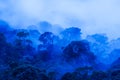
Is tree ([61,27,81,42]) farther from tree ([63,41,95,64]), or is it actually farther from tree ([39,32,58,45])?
tree ([63,41,95,64])

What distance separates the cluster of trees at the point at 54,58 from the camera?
1973 centimetres

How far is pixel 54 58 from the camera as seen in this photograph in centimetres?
2834

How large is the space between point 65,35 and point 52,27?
5765 mm

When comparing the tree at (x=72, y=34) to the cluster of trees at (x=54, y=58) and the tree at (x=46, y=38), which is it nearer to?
the cluster of trees at (x=54, y=58)

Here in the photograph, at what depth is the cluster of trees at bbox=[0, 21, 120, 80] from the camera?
19734 millimetres

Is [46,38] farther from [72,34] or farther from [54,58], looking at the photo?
[72,34]

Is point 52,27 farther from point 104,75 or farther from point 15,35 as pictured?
point 104,75

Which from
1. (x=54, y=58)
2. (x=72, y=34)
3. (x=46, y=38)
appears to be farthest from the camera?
(x=72, y=34)

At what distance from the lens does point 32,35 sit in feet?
111

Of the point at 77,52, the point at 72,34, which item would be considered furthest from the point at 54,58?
the point at 72,34

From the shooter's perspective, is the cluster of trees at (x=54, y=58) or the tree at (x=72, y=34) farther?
the tree at (x=72, y=34)

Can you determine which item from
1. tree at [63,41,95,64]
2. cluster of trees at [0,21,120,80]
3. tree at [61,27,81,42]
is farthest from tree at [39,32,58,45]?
tree at [63,41,95,64]

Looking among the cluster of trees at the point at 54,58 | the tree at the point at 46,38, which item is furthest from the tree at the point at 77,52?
the tree at the point at 46,38

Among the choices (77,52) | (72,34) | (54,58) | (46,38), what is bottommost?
Result: (77,52)
